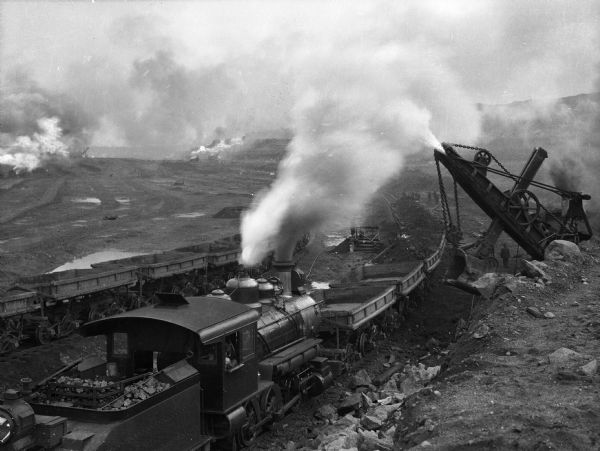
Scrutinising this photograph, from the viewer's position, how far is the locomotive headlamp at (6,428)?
5957 mm

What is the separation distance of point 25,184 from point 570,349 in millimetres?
62270

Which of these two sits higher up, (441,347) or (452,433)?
(452,433)

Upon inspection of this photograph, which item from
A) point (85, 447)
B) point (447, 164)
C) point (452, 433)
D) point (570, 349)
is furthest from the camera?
point (447, 164)

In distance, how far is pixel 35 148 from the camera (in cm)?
6881

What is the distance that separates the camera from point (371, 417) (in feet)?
32.4

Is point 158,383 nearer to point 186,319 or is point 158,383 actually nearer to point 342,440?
point 186,319

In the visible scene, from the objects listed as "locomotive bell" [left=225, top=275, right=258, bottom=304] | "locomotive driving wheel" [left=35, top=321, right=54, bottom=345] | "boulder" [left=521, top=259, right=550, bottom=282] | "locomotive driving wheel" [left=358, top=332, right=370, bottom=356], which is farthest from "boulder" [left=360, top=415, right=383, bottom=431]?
"locomotive driving wheel" [left=35, top=321, right=54, bottom=345]

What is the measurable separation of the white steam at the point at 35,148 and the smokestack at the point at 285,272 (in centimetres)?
6029

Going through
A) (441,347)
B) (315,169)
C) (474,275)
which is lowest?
(441,347)

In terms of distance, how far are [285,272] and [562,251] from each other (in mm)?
9486

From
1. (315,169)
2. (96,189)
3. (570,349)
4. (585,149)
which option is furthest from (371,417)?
(96,189)

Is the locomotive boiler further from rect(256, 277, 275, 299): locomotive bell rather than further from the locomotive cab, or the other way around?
rect(256, 277, 275, 299): locomotive bell

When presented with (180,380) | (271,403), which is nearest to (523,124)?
(271,403)

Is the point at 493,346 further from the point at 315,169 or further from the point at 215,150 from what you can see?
the point at 215,150
